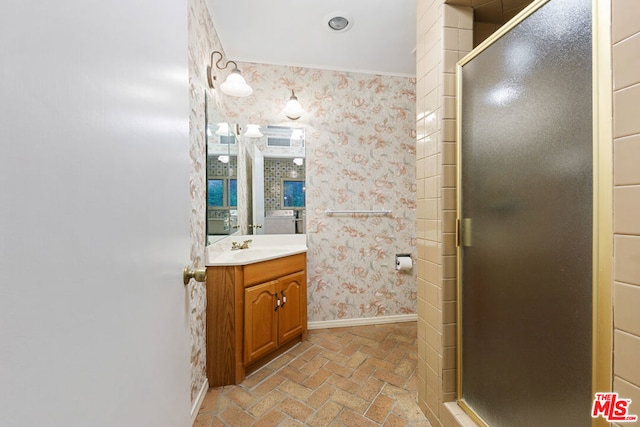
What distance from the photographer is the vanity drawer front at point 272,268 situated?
5.74ft

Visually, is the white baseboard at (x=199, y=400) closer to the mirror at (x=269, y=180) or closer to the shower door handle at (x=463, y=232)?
the mirror at (x=269, y=180)

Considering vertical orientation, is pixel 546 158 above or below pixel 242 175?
below

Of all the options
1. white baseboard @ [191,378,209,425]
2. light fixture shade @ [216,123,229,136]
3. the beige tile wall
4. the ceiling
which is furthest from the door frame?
light fixture shade @ [216,123,229,136]

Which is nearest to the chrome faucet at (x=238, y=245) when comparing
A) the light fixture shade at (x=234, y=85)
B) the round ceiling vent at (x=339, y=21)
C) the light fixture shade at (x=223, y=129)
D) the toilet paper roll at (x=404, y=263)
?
the light fixture shade at (x=223, y=129)

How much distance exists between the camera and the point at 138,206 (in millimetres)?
504

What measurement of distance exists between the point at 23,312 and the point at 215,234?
1682mm

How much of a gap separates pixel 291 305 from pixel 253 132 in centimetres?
158

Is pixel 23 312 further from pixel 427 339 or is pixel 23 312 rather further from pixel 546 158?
pixel 427 339

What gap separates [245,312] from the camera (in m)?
1.71

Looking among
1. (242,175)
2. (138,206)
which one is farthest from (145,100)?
(242,175)

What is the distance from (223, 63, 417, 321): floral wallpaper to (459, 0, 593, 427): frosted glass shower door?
4.54 ft

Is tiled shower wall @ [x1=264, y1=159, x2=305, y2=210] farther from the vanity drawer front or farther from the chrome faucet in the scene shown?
the vanity drawer front

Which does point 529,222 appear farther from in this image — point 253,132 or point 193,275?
point 253,132

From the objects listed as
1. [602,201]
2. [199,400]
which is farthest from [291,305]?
[602,201]
